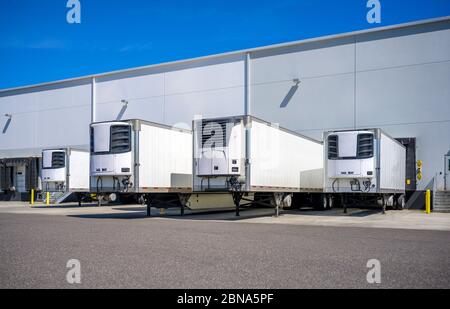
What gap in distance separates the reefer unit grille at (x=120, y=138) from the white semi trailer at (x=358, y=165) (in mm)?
8216

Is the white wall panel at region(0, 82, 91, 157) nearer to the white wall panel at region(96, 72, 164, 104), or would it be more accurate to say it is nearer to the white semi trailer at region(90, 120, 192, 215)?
the white wall panel at region(96, 72, 164, 104)

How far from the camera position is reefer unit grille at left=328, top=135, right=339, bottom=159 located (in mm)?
19180

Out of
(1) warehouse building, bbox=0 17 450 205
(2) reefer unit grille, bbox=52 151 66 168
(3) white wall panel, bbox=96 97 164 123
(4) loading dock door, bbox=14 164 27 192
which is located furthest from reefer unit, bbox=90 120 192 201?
(4) loading dock door, bbox=14 164 27 192

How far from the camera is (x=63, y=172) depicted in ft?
90.8

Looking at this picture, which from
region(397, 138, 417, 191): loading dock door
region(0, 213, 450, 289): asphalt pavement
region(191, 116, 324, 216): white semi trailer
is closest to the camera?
region(0, 213, 450, 289): asphalt pavement

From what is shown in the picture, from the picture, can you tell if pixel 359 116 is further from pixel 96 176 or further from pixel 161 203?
pixel 96 176

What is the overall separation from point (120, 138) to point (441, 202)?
1668 cm

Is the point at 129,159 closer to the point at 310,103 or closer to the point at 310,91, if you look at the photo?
the point at 310,103

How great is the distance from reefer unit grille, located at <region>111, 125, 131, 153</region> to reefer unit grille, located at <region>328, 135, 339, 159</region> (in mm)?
8292

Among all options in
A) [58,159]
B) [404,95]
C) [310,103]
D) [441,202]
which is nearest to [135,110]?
[58,159]

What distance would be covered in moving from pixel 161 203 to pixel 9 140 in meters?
28.6

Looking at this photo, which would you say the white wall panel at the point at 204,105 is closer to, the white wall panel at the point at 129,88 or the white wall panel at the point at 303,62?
the white wall panel at the point at 129,88
